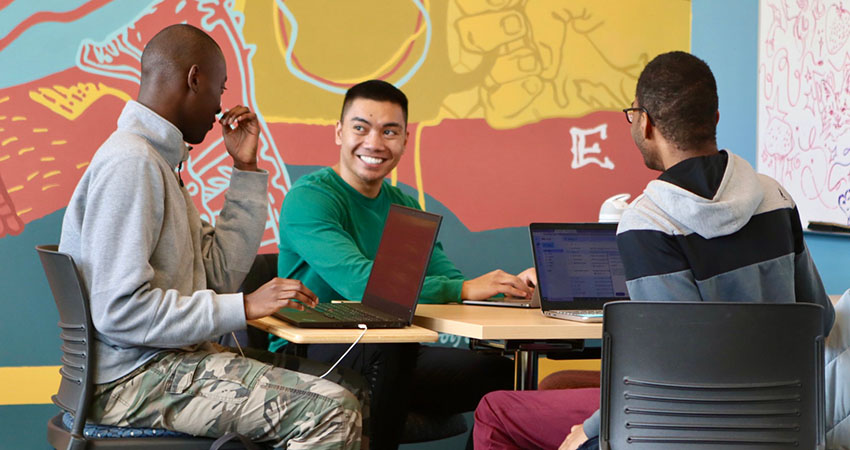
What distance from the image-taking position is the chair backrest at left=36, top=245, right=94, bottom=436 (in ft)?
6.14

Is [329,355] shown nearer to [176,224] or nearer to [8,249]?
[176,224]

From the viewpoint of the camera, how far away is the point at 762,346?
159 centimetres

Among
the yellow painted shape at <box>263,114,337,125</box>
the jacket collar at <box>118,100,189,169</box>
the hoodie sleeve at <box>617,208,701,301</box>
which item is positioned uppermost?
the jacket collar at <box>118,100,189,169</box>

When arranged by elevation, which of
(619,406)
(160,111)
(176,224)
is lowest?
(619,406)

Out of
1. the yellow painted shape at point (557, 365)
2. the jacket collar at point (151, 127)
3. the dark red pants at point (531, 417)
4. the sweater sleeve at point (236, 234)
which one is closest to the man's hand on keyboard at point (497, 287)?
the dark red pants at point (531, 417)

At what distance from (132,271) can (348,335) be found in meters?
0.46

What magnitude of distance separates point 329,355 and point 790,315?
48.1 inches

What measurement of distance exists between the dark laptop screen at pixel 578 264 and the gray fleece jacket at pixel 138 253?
2.69ft

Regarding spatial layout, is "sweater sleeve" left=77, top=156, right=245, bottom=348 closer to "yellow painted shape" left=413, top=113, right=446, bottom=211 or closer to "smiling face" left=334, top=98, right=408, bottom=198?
"smiling face" left=334, top=98, right=408, bottom=198

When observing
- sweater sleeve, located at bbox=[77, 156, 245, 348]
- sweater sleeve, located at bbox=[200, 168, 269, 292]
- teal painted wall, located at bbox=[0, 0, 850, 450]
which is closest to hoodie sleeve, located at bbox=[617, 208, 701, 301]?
sweater sleeve, located at bbox=[77, 156, 245, 348]

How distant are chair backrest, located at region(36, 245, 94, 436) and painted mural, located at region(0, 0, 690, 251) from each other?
1612 millimetres

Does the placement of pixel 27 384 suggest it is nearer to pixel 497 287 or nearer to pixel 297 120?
pixel 297 120

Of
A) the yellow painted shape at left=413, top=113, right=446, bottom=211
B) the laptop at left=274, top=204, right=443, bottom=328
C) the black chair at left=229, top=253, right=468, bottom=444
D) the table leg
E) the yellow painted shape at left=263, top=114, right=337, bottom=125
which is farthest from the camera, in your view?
the yellow painted shape at left=413, top=113, right=446, bottom=211

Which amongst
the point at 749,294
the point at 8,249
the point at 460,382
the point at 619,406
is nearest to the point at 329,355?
the point at 460,382
